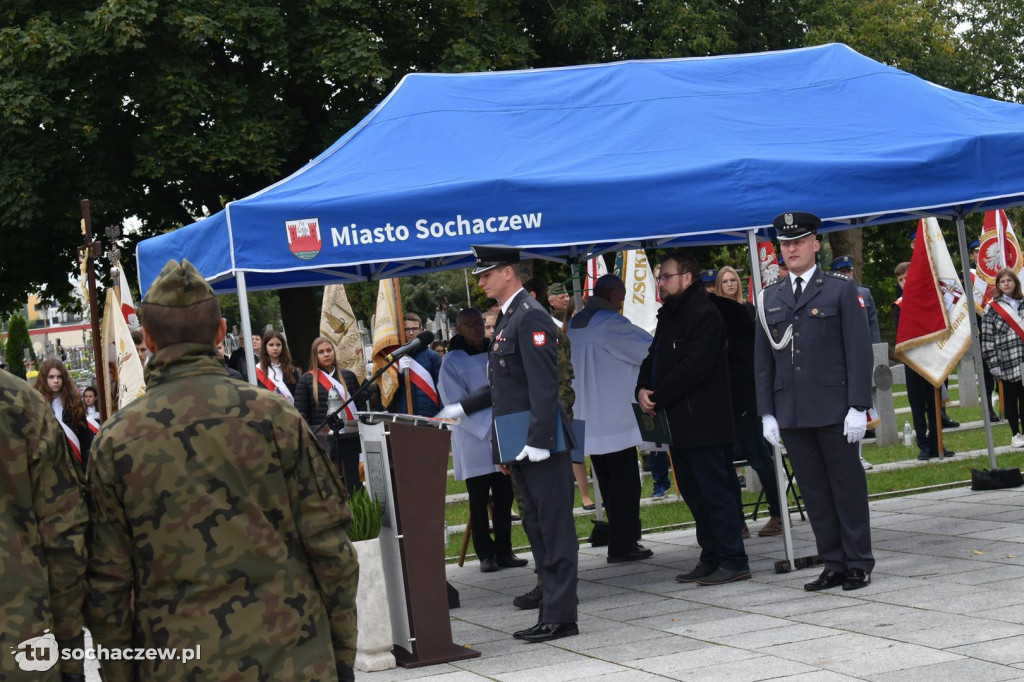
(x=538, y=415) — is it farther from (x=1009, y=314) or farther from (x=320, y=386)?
(x=1009, y=314)

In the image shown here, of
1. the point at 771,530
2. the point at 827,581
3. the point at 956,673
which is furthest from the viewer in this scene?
the point at 771,530

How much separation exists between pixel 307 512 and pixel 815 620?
4.39 meters

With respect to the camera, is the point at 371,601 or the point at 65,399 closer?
the point at 371,601

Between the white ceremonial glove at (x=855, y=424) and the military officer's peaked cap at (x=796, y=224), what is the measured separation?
114 cm

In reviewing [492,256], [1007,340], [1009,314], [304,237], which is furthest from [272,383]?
[1007,340]

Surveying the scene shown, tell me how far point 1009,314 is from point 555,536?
8619 mm

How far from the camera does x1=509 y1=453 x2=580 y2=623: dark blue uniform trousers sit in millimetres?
7504

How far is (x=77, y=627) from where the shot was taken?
3.49m

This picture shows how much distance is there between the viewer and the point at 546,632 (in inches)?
295

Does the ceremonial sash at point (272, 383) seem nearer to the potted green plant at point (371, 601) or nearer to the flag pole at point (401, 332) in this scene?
the flag pole at point (401, 332)

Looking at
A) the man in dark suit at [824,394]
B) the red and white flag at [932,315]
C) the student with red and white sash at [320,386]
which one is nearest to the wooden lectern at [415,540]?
the man in dark suit at [824,394]

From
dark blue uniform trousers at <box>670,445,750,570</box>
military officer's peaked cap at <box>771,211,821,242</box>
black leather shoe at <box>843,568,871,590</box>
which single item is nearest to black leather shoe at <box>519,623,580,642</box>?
dark blue uniform trousers at <box>670,445,750,570</box>

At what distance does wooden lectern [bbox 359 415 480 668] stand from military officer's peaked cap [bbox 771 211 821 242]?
2505mm

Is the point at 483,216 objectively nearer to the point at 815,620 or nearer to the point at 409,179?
the point at 409,179
